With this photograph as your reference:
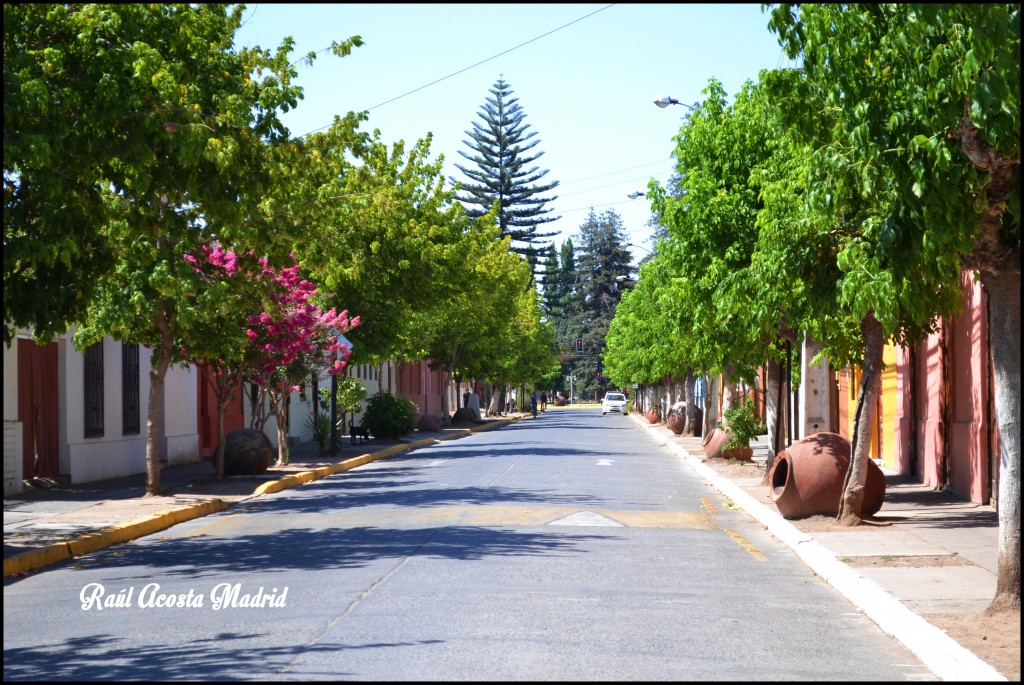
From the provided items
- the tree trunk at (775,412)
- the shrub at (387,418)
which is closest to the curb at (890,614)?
the tree trunk at (775,412)

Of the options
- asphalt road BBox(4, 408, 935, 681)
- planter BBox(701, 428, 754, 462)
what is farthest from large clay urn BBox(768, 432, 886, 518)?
planter BBox(701, 428, 754, 462)

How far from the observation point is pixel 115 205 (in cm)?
1463

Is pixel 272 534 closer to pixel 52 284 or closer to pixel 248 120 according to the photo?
pixel 52 284

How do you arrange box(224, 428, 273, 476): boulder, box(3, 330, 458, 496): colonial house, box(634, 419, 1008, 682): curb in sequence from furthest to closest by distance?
box(224, 428, 273, 476): boulder
box(3, 330, 458, 496): colonial house
box(634, 419, 1008, 682): curb

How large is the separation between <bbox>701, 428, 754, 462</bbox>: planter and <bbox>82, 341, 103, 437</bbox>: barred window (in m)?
13.7

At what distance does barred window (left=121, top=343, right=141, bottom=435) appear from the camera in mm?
26797

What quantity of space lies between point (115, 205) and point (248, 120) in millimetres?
1859

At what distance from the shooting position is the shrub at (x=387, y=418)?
40.4 metres

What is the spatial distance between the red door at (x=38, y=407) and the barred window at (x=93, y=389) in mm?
1126

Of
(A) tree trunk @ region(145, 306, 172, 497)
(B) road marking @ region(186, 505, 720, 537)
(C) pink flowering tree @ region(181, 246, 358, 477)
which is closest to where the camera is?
(B) road marking @ region(186, 505, 720, 537)

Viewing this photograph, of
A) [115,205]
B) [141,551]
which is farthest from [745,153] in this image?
[141,551]

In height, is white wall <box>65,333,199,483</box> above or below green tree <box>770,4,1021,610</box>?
below

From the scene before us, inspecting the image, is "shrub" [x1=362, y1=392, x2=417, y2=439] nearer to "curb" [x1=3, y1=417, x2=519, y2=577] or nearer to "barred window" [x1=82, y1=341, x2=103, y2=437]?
"curb" [x1=3, y1=417, x2=519, y2=577]

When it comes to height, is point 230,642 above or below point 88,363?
below
